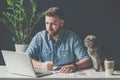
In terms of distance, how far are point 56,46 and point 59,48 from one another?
0.09 feet

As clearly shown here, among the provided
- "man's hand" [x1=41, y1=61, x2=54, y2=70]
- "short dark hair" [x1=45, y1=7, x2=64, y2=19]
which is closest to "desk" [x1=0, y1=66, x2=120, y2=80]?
"man's hand" [x1=41, y1=61, x2=54, y2=70]

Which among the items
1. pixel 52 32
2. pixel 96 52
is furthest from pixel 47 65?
pixel 96 52

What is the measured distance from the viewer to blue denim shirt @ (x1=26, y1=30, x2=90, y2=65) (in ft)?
7.95

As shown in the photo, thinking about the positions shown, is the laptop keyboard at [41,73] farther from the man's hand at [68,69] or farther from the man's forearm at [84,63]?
the man's forearm at [84,63]

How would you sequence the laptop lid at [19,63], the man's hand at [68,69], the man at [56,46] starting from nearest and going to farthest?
the laptop lid at [19,63], the man's hand at [68,69], the man at [56,46]

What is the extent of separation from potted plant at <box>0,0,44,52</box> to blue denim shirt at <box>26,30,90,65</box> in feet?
0.26

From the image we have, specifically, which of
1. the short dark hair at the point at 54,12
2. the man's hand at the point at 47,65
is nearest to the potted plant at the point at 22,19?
the short dark hair at the point at 54,12

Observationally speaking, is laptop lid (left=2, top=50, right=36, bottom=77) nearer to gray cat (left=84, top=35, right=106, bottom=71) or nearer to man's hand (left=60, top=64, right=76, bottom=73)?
man's hand (left=60, top=64, right=76, bottom=73)

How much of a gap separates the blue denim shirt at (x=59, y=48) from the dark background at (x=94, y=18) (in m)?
0.07

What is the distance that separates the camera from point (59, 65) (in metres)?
2.41

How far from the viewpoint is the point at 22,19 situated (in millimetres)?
2434

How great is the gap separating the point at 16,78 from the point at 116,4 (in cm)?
92

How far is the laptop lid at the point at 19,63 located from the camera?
213 cm

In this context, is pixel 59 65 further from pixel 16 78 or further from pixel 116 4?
pixel 116 4
